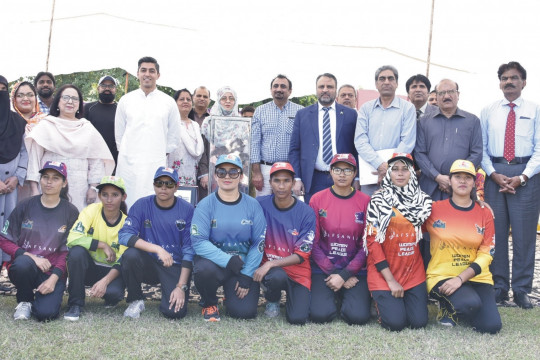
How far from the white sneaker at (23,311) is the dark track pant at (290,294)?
6.14 feet

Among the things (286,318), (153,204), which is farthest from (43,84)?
(286,318)

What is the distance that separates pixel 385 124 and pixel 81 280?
126 inches

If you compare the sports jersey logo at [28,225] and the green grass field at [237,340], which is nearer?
the green grass field at [237,340]

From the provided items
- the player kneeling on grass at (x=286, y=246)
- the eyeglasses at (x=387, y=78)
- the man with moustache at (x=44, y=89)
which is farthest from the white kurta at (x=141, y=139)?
the eyeglasses at (x=387, y=78)

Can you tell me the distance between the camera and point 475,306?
13.0 feet

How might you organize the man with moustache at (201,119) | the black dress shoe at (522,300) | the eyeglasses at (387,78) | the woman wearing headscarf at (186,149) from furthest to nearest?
1. the man with moustache at (201,119)
2. the woman wearing headscarf at (186,149)
3. the eyeglasses at (387,78)
4. the black dress shoe at (522,300)

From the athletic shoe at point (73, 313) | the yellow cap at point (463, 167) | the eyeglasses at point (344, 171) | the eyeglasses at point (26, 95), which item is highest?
the eyeglasses at point (26, 95)

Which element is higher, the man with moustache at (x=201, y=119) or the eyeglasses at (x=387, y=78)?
the eyeglasses at (x=387, y=78)

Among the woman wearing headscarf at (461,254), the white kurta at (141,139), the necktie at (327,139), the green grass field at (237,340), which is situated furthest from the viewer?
the white kurta at (141,139)

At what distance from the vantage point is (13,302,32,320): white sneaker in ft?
12.4

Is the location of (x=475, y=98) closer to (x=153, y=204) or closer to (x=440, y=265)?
(x=440, y=265)

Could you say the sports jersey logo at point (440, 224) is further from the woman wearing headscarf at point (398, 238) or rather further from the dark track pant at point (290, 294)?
the dark track pant at point (290, 294)

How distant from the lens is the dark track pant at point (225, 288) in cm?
405

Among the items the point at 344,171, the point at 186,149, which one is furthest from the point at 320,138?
the point at 186,149
